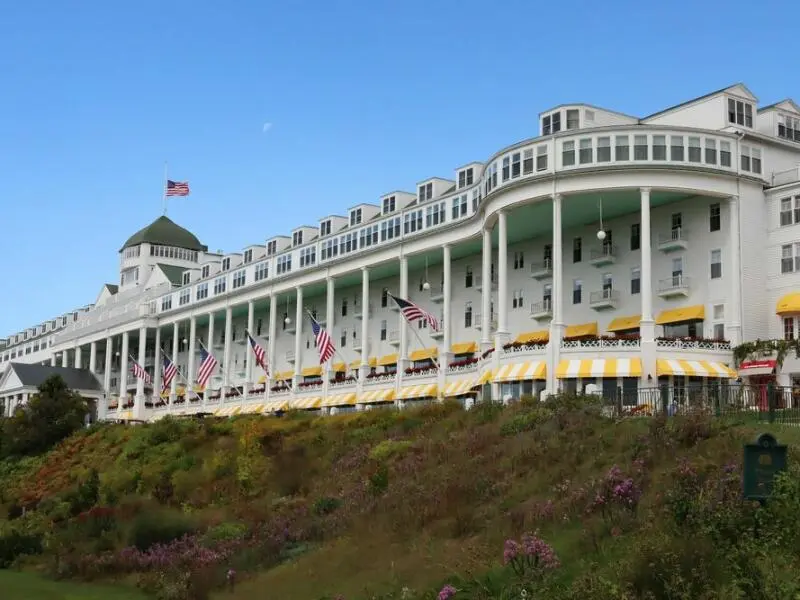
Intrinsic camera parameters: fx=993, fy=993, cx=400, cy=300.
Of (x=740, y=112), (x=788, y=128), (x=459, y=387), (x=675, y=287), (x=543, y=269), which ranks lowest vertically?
(x=459, y=387)

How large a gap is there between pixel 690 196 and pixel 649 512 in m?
34.0

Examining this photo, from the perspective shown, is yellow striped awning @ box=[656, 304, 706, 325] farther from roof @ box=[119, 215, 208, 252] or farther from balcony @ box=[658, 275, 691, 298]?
roof @ box=[119, 215, 208, 252]

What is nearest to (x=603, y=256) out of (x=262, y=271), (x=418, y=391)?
(x=418, y=391)

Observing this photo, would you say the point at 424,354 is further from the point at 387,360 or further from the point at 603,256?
the point at 603,256

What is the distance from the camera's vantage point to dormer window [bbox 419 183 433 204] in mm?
67312

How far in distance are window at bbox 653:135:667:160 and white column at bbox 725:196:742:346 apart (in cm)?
Answer: 427

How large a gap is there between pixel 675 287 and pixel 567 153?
920 cm

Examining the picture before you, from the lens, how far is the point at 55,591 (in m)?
30.3

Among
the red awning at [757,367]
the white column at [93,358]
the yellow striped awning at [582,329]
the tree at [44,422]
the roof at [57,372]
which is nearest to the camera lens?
the red awning at [757,367]

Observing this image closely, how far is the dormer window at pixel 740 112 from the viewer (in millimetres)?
51844

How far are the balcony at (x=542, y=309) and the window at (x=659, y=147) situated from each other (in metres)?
13.3

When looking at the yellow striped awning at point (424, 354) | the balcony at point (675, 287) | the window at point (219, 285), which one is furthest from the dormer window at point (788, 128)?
the window at point (219, 285)

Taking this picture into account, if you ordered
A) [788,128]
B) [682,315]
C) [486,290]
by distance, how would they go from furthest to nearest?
[486,290]
[788,128]
[682,315]

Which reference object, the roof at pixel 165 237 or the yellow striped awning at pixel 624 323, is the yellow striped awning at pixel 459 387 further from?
the roof at pixel 165 237
